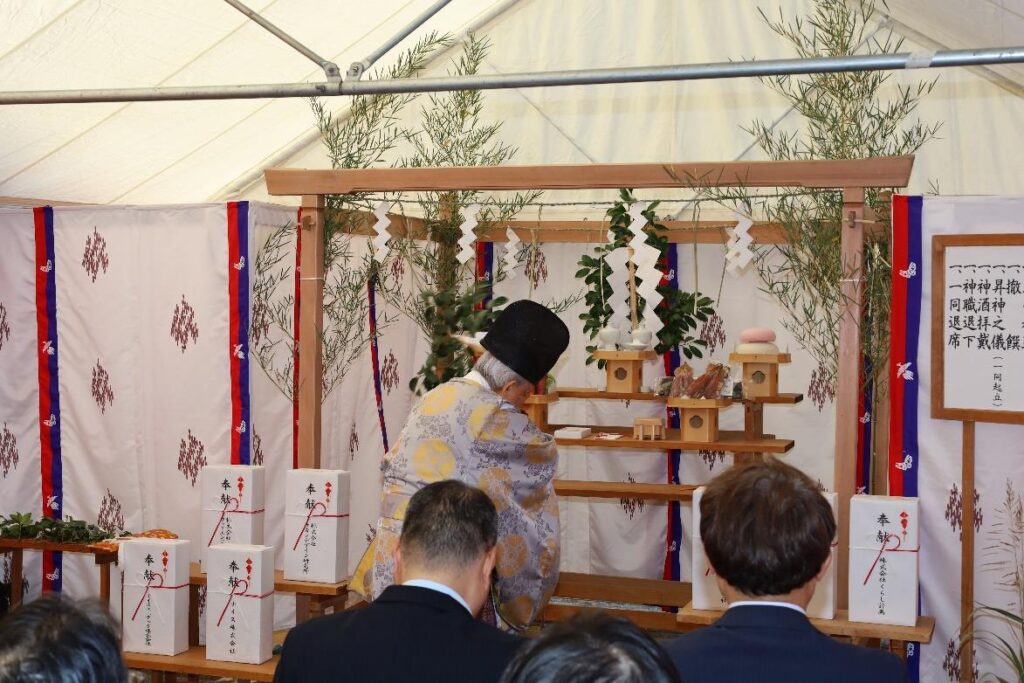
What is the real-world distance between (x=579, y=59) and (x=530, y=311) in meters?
3.25

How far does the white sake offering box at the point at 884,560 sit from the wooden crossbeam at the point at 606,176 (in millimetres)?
1029

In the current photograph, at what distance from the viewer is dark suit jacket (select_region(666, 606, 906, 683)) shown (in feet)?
5.50

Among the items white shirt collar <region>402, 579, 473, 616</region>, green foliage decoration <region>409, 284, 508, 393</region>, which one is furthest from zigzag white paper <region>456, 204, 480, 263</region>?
white shirt collar <region>402, 579, 473, 616</region>

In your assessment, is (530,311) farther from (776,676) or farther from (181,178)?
(181,178)

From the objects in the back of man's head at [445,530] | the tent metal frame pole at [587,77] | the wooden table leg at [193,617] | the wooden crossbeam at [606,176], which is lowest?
the wooden table leg at [193,617]

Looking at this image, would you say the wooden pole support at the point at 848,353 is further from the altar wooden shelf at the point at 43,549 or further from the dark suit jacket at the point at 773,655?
the altar wooden shelf at the point at 43,549

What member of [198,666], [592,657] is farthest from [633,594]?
[592,657]

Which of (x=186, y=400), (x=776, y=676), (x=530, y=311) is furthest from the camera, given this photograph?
(x=186, y=400)

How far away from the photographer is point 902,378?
400 cm

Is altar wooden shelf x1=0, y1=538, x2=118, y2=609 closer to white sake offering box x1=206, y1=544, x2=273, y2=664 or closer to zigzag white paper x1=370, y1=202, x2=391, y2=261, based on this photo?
white sake offering box x1=206, y1=544, x2=273, y2=664

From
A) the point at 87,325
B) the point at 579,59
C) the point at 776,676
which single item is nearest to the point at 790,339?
the point at 579,59

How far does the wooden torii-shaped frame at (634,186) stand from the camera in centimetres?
380

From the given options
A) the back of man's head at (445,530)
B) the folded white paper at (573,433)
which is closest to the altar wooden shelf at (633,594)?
the folded white paper at (573,433)

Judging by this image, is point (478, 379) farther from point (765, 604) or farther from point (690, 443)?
point (765, 604)
